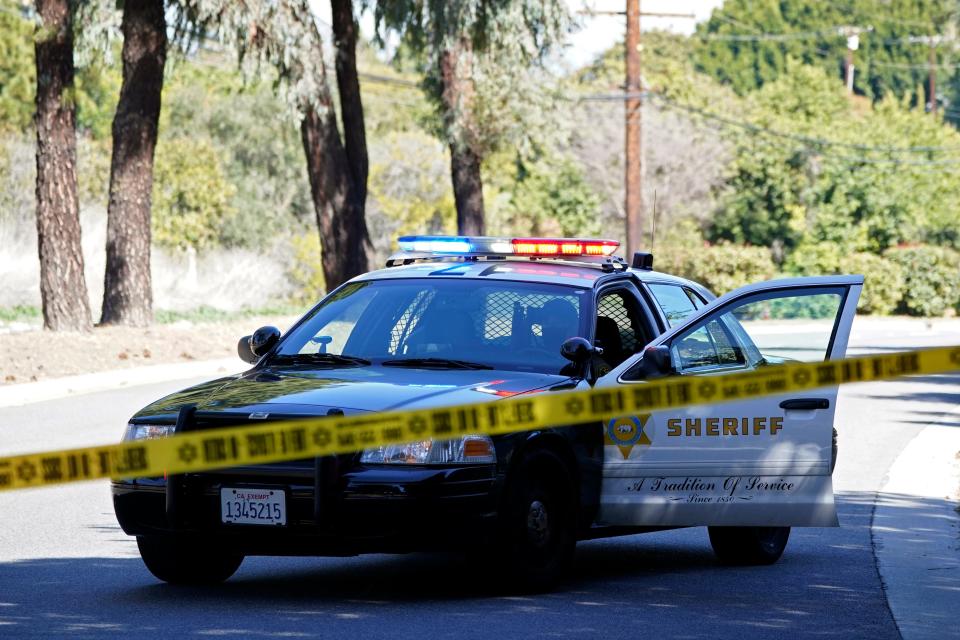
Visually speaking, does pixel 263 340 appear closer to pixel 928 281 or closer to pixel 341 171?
pixel 341 171

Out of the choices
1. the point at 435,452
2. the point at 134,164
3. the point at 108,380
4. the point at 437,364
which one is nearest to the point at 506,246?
the point at 437,364

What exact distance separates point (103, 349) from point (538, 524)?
17.4 metres

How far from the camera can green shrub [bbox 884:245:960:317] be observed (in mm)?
50656

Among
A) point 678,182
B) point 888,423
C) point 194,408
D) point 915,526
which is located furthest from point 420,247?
point 678,182

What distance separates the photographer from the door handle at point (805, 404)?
8078 millimetres

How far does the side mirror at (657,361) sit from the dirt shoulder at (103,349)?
1443 centimetres

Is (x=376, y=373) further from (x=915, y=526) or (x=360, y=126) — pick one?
(x=360, y=126)

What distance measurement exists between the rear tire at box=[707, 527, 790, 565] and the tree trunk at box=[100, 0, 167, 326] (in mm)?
18583

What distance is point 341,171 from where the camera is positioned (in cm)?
3053

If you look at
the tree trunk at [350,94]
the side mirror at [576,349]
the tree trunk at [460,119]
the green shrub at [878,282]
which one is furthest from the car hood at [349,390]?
the green shrub at [878,282]

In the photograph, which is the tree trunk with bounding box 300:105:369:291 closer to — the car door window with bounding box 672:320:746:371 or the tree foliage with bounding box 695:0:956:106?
the car door window with bounding box 672:320:746:371

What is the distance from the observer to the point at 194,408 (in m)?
7.38

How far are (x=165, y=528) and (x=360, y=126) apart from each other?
24707mm

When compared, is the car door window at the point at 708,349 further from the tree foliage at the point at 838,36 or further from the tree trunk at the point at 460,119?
the tree foliage at the point at 838,36
